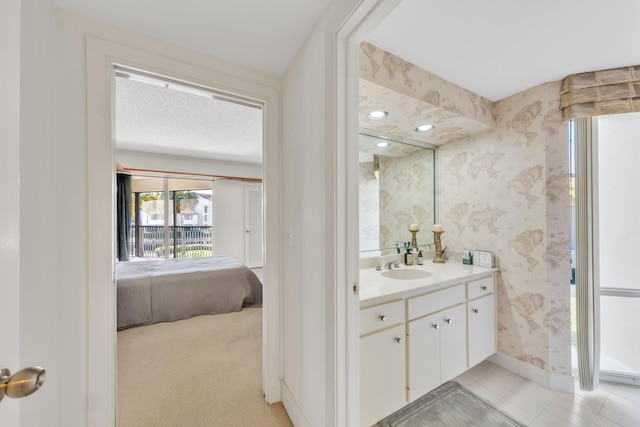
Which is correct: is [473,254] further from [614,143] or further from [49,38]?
[49,38]

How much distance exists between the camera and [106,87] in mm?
1172

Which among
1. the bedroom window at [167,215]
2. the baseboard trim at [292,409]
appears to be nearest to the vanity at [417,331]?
the baseboard trim at [292,409]

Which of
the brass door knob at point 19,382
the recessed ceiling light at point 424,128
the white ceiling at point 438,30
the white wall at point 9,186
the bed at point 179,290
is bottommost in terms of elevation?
the bed at point 179,290

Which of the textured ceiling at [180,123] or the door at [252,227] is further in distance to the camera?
the door at [252,227]

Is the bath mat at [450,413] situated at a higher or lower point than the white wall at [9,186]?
lower

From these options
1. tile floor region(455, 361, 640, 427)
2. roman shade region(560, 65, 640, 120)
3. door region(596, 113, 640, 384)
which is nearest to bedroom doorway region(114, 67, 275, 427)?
tile floor region(455, 361, 640, 427)

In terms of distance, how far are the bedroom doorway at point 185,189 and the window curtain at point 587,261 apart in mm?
2315

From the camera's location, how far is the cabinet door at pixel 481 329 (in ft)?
5.94

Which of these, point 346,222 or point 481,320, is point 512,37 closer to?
point 346,222

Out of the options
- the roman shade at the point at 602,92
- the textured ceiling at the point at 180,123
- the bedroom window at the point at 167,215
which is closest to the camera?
the roman shade at the point at 602,92

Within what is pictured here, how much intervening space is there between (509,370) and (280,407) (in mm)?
1866

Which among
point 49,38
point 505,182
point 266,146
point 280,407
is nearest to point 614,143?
point 505,182

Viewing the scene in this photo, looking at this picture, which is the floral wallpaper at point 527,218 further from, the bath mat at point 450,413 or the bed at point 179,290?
the bed at point 179,290

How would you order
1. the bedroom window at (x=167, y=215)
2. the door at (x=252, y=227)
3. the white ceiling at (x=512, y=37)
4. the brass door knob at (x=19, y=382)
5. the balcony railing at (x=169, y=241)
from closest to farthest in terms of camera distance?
the brass door knob at (x=19, y=382) → the white ceiling at (x=512, y=37) → the bedroom window at (x=167, y=215) → the balcony railing at (x=169, y=241) → the door at (x=252, y=227)
